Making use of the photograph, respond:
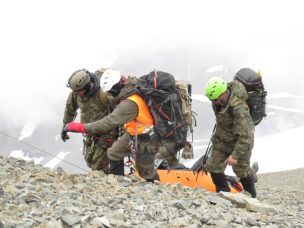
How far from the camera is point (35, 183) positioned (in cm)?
684

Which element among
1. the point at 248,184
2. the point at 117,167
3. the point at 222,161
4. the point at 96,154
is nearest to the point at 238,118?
the point at 222,161

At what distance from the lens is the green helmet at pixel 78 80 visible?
30.6 ft

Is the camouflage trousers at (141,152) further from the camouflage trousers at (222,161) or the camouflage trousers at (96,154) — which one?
the camouflage trousers at (222,161)

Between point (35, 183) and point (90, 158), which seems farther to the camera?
point (90, 158)

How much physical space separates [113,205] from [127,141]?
10.2 ft

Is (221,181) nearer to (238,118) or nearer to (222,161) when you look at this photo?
(222,161)

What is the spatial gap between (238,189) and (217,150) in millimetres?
1557

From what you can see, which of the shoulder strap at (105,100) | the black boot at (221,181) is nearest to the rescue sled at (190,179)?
the black boot at (221,181)

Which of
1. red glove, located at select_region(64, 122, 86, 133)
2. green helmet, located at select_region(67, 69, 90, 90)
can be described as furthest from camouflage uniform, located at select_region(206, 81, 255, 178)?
green helmet, located at select_region(67, 69, 90, 90)

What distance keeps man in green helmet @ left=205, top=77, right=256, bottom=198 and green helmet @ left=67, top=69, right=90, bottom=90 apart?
2394mm

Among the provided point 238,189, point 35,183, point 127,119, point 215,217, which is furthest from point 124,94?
point 238,189

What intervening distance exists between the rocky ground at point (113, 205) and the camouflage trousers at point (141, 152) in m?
0.44

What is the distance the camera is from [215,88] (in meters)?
8.33

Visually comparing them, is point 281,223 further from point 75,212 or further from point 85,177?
point 85,177
